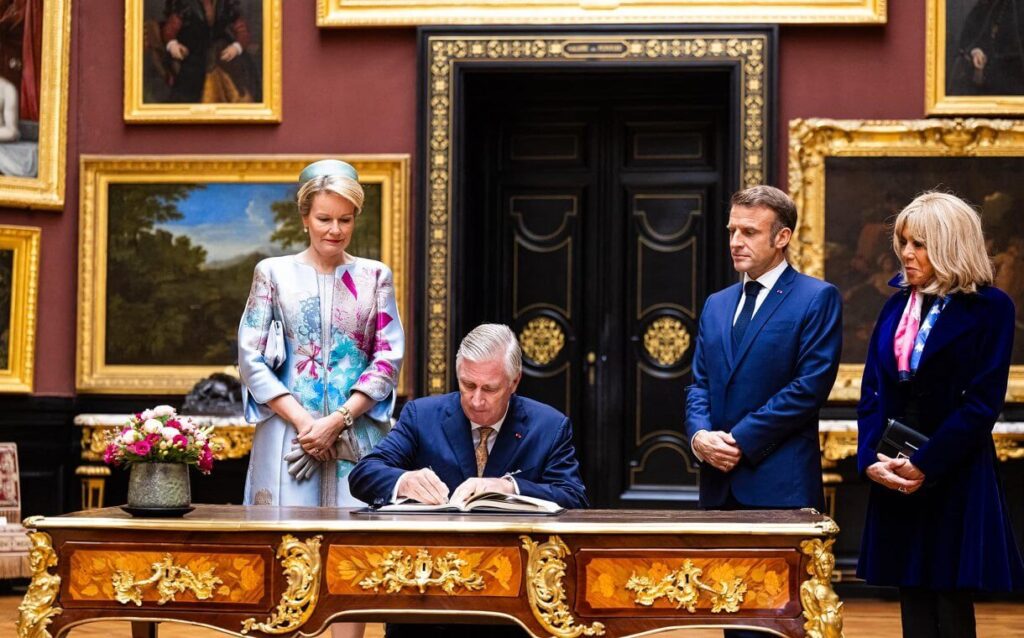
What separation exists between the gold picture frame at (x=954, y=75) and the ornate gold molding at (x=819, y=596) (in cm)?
530

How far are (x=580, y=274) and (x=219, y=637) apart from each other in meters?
3.58

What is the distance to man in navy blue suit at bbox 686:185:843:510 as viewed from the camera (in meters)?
4.71

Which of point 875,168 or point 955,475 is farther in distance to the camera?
point 875,168

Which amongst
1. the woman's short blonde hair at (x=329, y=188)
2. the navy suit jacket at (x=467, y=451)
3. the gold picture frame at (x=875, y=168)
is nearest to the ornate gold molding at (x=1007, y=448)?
the gold picture frame at (x=875, y=168)

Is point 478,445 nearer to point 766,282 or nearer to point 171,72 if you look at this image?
point 766,282

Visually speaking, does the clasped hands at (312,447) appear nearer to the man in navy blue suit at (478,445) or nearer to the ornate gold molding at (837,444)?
the man in navy blue suit at (478,445)

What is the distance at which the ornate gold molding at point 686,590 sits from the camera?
3.64m

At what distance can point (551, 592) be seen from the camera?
12.1 feet

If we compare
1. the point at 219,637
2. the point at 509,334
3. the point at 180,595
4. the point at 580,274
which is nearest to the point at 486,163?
the point at 580,274

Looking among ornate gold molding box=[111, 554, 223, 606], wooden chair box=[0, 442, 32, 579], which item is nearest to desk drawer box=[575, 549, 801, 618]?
ornate gold molding box=[111, 554, 223, 606]

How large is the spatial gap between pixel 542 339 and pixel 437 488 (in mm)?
5199

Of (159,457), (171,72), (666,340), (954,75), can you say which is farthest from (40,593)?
(954,75)

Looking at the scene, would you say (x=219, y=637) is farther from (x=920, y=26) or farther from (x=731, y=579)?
(x=920, y=26)

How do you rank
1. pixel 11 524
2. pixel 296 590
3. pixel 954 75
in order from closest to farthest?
pixel 296 590 < pixel 11 524 < pixel 954 75
